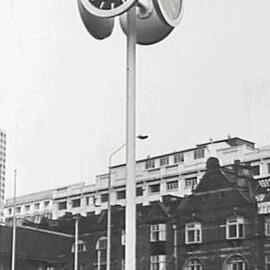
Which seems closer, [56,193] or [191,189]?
[191,189]

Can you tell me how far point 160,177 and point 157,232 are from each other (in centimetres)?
37

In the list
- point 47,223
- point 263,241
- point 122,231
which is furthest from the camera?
point 47,223

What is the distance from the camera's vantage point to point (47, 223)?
6297 mm

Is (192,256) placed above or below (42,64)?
below

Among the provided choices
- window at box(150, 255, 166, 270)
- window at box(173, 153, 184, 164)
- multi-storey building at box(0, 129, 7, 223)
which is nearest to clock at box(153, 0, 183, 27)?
window at box(173, 153, 184, 164)

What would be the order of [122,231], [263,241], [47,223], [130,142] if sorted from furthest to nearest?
[47,223] < [122,231] < [263,241] < [130,142]

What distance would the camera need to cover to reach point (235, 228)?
17.7 ft

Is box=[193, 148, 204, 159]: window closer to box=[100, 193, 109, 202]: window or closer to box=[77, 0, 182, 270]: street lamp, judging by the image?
box=[100, 193, 109, 202]: window

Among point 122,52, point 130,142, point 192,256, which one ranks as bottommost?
point 192,256

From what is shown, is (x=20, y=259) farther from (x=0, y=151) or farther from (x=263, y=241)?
(x=263, y=241)

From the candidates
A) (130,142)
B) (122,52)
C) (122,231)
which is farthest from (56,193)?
(130,142)

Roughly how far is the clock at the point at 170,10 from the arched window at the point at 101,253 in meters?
2.11

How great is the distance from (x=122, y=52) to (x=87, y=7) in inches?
81.8

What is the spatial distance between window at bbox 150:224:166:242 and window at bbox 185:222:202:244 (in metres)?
0.18
